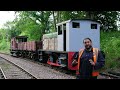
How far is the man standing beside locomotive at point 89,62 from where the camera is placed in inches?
147

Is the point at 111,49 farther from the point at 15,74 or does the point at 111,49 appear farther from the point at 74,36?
the point at 15,74

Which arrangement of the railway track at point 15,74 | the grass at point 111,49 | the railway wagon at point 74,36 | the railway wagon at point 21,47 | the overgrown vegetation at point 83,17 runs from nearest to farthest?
1. the railway track at point 15,74
2. the railway wagon at point 74,36
3. the grass at point 111,49
4. the overgrown vegetation at point 83,17
5. the railway wagon at point 21,47

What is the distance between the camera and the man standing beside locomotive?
3.74 meters

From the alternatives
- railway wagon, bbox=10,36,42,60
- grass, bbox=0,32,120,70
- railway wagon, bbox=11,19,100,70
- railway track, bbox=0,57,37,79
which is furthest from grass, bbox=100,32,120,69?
railway wagon, bbox=10,36,42,60

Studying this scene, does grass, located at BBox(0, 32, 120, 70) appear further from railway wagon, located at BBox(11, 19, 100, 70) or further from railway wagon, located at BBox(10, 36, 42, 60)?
railway wagon, located at BBox(10, 36, 42, 60)

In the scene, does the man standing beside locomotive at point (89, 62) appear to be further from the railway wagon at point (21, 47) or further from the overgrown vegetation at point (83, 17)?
the railway wagon at point (21, 47)

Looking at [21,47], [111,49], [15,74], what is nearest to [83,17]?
[111,49]

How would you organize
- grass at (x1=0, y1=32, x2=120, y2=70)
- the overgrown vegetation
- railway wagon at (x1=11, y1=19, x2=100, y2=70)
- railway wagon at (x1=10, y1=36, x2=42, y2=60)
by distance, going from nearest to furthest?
railway wagon at (x1=11, y1=19, x2=100, y2=70) < grass at (x1=0, y1=32, x2=120, y2=70) < the overgrown vegetation < railway wagon at (x1=10, y1=36, x2=42, y2=60)

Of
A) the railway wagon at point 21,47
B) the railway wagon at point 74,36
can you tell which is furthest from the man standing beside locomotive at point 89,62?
the railway wagon at point 21,47

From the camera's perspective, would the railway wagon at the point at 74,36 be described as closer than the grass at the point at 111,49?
Yes

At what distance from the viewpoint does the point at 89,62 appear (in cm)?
378

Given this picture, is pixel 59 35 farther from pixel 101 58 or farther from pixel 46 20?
pixel 46 20

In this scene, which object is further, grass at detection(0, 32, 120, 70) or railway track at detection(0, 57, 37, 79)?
grass at detection(0, 32, 120, 70)

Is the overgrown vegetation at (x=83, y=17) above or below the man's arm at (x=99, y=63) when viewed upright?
above
